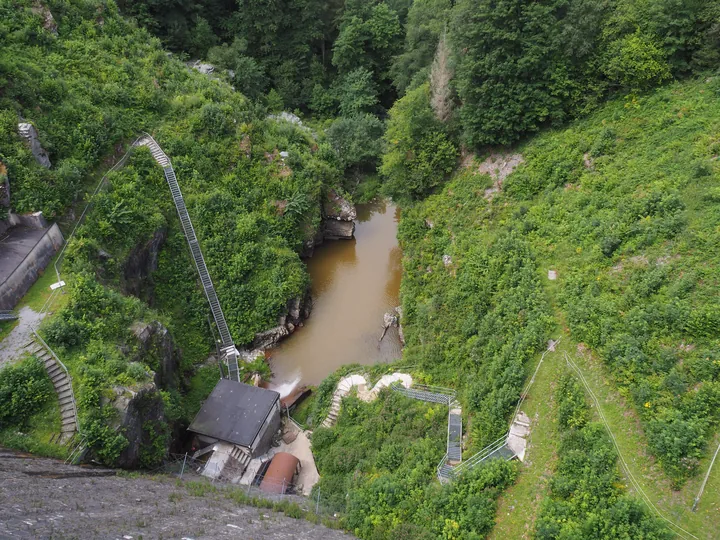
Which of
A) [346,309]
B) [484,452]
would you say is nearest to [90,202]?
[346,309]

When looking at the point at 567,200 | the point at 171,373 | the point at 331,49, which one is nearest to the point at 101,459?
the point at 171,373

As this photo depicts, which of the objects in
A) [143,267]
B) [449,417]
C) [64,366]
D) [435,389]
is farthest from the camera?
[143,267]

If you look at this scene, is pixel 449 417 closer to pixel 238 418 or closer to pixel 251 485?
pixel 251 485

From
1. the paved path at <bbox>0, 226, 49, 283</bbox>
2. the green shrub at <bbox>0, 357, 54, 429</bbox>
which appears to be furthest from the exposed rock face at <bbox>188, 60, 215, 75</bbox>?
the green shrub at <bbox>0, 357, 54, 429</bbox>

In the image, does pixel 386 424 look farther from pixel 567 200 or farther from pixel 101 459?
pixel 567 200

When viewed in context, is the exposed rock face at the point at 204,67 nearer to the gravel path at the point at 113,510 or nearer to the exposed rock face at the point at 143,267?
the exposed rock face at the point at 143,267

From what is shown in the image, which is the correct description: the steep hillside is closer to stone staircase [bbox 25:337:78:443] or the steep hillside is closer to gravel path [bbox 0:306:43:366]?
stone staircase [bbox 25:337:78:443]

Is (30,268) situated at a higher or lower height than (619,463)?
lower
